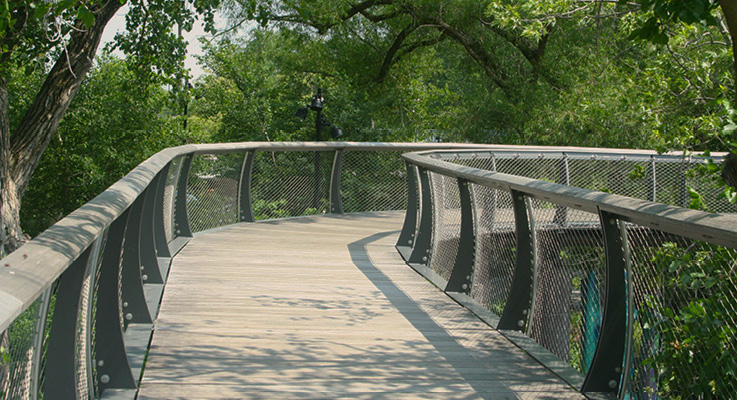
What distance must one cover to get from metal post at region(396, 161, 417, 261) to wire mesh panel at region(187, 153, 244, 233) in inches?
88.9

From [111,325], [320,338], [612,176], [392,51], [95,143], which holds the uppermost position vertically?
[392,51]

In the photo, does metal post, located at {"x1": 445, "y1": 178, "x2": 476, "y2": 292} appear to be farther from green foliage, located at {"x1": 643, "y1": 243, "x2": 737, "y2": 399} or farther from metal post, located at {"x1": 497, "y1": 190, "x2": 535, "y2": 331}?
green foliage, located at {"x1": 643, "y1": 243, "x2": 737, "y2": 399}

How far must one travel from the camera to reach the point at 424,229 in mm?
7887

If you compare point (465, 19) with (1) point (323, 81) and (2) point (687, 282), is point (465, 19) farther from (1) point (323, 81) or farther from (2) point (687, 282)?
(2) point (687, 282)

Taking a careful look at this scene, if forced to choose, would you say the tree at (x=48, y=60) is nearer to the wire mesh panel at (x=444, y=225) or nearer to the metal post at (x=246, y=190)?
the metal post at (x=246, y=190)

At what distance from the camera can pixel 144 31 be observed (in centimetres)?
1493

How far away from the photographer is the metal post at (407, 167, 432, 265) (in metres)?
7.81

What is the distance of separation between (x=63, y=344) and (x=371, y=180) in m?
9.88

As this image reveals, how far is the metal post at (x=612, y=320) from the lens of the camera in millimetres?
3768

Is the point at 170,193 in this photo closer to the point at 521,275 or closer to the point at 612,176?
the point at 521,275

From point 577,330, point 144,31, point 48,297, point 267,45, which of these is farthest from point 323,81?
point 48,297

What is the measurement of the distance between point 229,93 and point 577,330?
2615 centimetres

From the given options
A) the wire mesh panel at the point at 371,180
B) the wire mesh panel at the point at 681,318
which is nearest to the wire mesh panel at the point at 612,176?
the wire mesh panel at the point at 371,180

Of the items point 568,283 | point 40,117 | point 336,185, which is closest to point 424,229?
point 568,283
